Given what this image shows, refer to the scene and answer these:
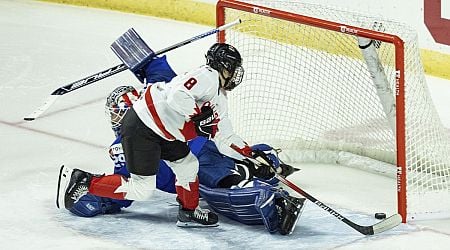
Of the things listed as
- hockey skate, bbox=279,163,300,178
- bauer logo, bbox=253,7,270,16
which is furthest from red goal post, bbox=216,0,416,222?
hockey skate, bbox=279,163,300,178

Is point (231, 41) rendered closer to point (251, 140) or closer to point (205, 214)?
point (251, 140)

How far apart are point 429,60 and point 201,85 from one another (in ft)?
7.10

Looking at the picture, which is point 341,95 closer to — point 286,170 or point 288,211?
point 286,170

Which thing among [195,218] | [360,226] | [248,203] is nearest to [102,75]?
[195,218]

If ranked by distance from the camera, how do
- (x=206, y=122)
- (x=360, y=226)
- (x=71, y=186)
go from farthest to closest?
(x=71, y=186) → (x=360, y=226) → (x=206, y=122)

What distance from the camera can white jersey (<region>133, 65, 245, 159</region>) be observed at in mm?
4199

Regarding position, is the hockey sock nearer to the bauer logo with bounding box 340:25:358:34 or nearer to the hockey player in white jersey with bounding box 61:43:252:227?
the hockey player in white jersey with bounding box 61:43:252:227

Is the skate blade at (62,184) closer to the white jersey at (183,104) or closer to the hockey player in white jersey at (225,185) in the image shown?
the hockey player in white jersey at (225,185)

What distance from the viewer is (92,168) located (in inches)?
201

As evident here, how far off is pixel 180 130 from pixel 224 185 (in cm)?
32

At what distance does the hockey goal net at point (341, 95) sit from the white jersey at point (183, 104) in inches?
20.9

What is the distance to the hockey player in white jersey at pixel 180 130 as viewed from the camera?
4.22m

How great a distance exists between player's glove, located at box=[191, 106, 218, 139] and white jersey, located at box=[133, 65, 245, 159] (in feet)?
0.05

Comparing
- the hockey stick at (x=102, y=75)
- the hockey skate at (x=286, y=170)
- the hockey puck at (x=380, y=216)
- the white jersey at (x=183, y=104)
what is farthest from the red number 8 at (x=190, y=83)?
the hockey puck at (x=380, y=216)
